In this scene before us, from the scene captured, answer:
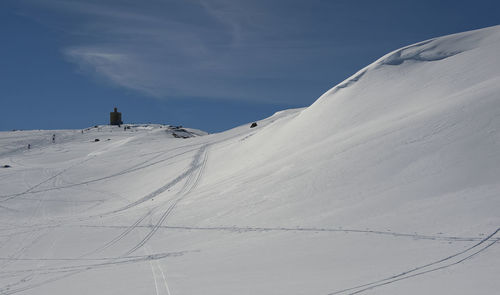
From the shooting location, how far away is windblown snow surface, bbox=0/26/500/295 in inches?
323

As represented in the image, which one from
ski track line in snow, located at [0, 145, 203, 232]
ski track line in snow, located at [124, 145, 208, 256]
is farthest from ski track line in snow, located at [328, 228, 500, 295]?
ski track line in snow, located at [0, 145, 203, 232]

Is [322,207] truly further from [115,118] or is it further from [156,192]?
[115,118]

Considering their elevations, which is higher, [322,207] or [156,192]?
[156,192]

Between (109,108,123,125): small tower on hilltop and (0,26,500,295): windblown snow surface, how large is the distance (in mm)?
44252

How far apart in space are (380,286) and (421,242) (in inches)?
103

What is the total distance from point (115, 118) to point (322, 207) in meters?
64.2

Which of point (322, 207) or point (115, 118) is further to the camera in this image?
point (115, 118)

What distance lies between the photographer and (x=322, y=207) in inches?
500

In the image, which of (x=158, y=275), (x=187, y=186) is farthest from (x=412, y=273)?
(x=187, y=186)

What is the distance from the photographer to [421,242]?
9008 millimetres

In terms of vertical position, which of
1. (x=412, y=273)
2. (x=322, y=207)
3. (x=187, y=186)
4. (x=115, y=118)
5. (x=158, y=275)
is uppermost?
(x=115, y=118)

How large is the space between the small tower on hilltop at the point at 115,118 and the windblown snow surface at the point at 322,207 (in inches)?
1742

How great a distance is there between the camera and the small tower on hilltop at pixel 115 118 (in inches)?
2787

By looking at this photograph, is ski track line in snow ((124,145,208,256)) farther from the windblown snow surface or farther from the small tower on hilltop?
the small tower on hilltop
